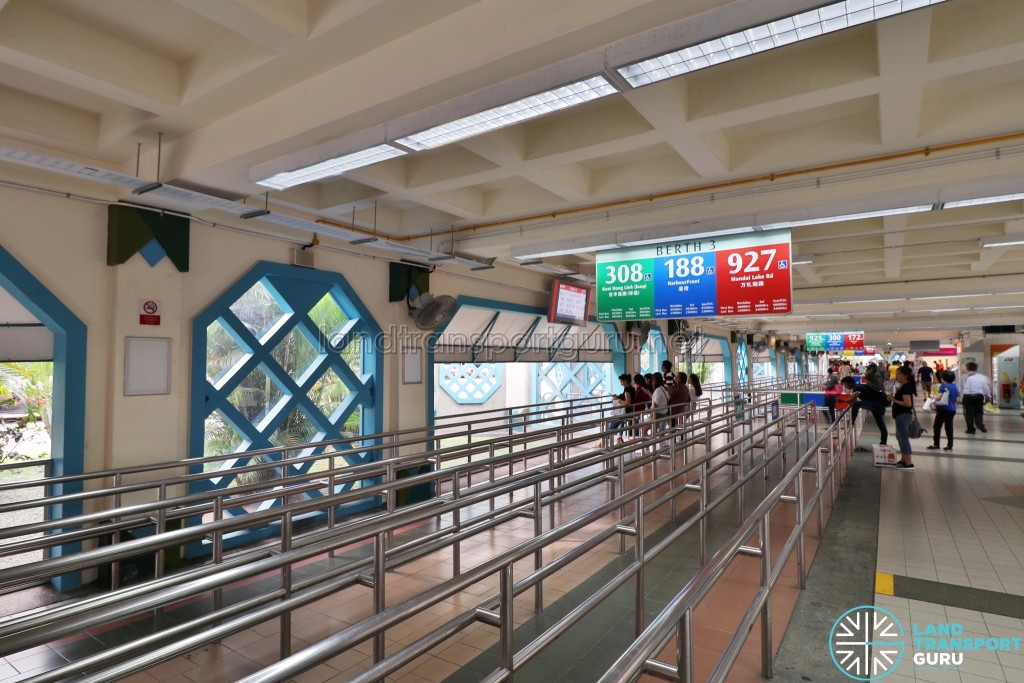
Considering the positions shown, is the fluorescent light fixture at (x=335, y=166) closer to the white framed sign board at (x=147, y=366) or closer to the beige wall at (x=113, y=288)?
the beige wall at (x=113, y=288)

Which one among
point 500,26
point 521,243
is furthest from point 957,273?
point 500,26

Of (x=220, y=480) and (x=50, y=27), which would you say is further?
(x=220, y=480)

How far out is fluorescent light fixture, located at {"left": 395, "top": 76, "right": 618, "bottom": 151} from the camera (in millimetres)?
2717

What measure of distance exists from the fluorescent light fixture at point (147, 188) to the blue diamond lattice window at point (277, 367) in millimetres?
1247

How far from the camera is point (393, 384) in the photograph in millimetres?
6758

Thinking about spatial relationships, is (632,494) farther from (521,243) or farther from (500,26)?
(521,243)

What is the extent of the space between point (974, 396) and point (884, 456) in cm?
452

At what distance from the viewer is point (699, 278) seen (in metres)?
5.85

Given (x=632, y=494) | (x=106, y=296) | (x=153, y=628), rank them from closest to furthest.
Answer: (x=632, y=494) → (x=153, y=628) → (x=106, y=296)

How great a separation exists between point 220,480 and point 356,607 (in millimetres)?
2236

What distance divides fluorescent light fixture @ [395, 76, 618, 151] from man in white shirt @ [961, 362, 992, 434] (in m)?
9.91

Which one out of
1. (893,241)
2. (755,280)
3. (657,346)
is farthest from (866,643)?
(657,346)

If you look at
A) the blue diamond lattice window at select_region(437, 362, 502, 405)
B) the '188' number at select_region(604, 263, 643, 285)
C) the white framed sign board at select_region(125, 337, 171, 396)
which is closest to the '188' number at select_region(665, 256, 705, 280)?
the '188' number at select_region(604, 263, 643, 285)

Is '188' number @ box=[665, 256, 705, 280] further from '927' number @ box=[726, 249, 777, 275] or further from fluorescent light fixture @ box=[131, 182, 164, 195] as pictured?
fluorescent light fixture @ box=[131, 182, 164, 195]
